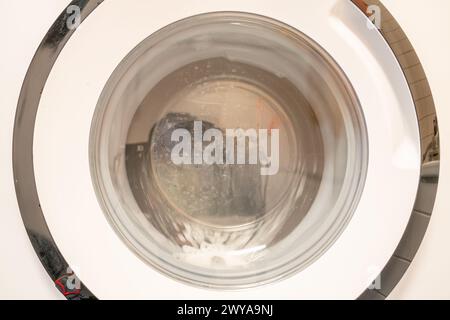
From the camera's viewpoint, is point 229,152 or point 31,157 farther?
point 229,152

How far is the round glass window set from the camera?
668 mm

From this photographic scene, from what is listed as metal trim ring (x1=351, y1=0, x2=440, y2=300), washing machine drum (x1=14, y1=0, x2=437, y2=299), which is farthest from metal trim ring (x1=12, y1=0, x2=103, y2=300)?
metal trim ring (x1=351, y1=0, x2=440, y2=300)

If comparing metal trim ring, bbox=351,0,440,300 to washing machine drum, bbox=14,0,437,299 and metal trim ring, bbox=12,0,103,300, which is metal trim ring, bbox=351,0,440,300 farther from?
metal trim ring, bbox=12,0,103,300

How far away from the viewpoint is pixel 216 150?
2.42ft

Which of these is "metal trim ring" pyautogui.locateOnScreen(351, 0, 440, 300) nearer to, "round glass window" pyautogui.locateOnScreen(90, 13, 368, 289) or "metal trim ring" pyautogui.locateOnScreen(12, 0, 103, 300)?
"round glass window" pyautogui.locateOnScreen(90, 13, 368, 289)

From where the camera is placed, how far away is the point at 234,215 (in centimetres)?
77

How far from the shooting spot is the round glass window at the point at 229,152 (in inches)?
26.3

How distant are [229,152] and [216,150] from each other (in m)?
0.02

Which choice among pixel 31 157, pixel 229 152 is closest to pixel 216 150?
pixel 229 152

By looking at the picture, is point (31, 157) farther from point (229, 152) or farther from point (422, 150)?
point (422, 150)

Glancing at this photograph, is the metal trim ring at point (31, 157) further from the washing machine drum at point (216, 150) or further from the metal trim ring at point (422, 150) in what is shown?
the metal trim ring at point (422, 150)

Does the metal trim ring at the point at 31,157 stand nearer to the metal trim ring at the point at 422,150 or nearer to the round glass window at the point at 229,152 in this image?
the round glass window at the point at 229,152

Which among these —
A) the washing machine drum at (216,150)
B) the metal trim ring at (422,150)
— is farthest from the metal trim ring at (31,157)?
the metal trim ring at (422,150)

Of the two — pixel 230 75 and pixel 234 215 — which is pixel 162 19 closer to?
pixel 230 75
